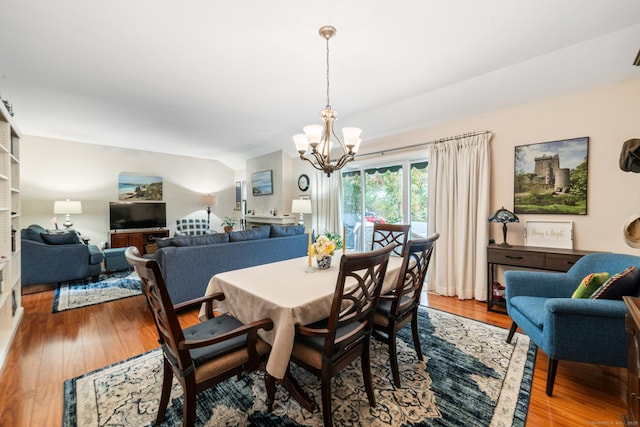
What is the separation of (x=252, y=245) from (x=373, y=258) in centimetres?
250

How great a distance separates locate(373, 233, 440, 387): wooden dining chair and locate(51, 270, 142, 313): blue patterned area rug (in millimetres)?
3607

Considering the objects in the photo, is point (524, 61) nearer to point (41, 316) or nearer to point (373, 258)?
point (373, 258)

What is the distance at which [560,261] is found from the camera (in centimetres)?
266

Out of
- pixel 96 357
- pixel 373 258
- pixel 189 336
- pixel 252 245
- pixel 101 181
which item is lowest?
pixel 96 357

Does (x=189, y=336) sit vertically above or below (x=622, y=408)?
above

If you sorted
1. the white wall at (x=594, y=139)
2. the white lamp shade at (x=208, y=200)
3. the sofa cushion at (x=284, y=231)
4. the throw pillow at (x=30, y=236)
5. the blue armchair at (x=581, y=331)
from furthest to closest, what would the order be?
the white lamp shade at (x=208, y=200)
the sofa cushion at (x=284, y=231)
the throw pillow at (x=30, y=236)
the white wall at (x=594, y=139)
the blue armchair at (x=581, y=331)

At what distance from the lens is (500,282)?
338cm

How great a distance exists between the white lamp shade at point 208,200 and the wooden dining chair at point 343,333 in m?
6.44

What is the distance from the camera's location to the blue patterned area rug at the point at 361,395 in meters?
1.55

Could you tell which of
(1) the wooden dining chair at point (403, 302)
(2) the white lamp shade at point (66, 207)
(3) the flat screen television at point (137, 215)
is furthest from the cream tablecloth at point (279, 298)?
(3) the flat screen television at point (137, 215)

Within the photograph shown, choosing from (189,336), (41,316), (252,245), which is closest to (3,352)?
(41,316)

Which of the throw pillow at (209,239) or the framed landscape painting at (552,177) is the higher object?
the framed landscape painting at (552,177)

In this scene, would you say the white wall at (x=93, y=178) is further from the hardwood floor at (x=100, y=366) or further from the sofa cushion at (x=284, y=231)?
the sofa cushion at (x=284, y=231)

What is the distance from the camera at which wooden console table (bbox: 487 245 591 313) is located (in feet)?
8.65
